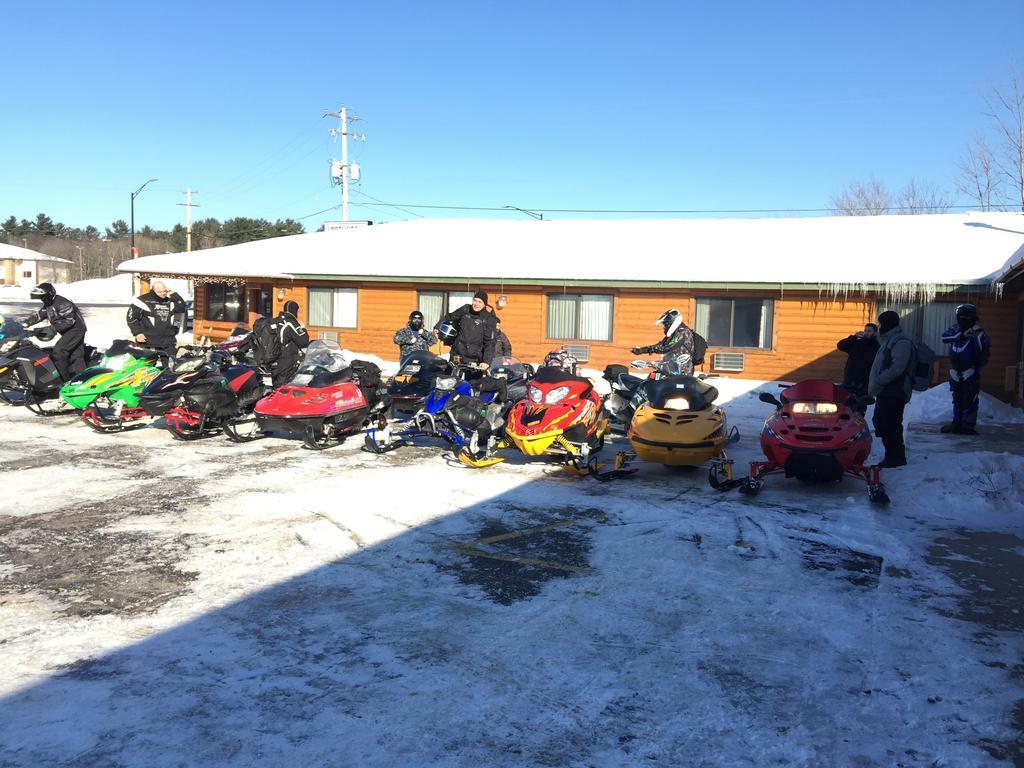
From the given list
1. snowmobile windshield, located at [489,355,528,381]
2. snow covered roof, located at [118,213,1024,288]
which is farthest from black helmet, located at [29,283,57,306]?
snow covered roof, located at [118,213,1024,288]

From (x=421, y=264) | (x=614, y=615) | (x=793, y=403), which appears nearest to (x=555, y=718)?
(x=614, y=615)

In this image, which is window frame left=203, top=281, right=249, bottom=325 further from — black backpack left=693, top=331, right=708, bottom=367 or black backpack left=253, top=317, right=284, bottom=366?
black backpack left=693, top=331, right=708, bottom=367

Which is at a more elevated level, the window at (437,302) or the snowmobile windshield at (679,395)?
the window at (437,302)

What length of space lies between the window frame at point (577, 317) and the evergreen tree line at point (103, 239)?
5640 cm

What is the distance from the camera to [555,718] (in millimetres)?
3385

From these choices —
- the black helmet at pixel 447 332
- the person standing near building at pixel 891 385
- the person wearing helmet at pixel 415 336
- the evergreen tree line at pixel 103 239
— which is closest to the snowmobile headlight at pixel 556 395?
the black helmet at pixel 447 332

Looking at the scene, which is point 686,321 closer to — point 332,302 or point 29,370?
point 332,302

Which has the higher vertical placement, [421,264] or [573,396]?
[421,264]

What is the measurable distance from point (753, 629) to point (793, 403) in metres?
3.85

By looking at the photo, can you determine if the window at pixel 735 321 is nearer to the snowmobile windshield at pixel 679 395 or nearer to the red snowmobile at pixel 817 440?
the snowmobile windshield at pixel 679 395

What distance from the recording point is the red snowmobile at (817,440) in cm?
724

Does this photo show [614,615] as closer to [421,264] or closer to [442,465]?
[442,465]

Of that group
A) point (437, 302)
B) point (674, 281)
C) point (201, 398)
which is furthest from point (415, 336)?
point (437, 302)

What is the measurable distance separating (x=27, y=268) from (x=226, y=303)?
60.0 metres
